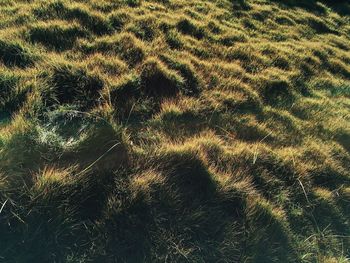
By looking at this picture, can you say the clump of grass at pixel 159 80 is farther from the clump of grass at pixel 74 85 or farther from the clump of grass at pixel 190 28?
the clump of grass at pixel 190 28

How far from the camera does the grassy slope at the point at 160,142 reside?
298 cm

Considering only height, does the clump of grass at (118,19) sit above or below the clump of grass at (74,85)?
above

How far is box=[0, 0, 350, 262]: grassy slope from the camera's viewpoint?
298cm

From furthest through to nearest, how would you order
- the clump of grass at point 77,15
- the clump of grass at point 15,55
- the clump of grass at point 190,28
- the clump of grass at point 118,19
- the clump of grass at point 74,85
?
1. the clump of grass at point 190,28
2. the clump of grass at point 118,19
3. the clump of grass at point 77,15
4. the clump of grass at point 15,55
5. the clump of grass at point 74,85

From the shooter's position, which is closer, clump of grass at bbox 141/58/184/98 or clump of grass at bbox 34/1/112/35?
clump of grass at bbox 141/58/184/98

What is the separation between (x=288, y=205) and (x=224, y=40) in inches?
115

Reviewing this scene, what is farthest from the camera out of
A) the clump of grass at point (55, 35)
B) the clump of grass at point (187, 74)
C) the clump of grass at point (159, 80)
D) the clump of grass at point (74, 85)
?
the clump of grass at point (187, 74)

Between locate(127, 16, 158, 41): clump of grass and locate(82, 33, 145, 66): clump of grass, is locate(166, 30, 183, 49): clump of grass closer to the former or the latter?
locate(127, 16, 158, 41): clump of grass

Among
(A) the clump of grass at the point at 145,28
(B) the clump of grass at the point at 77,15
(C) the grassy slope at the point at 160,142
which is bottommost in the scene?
(C) the grassy slope at the point at 160,142

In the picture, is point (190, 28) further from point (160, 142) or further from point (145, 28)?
point (160, 142)

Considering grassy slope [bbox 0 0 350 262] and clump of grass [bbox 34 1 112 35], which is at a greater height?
clump of grass [bbox 34 1 112 35]

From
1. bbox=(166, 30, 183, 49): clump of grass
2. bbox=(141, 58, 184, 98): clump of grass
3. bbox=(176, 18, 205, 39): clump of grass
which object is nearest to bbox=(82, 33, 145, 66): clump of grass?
bbox=(141, 58, 184, 98): clump of grass

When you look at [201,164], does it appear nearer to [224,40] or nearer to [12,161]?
[12,161]

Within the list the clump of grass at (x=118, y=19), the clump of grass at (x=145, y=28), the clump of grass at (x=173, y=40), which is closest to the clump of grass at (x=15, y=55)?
the clump of grass at (x=118, y=19)
